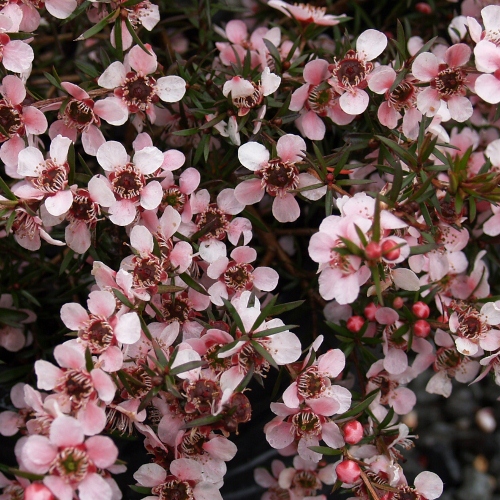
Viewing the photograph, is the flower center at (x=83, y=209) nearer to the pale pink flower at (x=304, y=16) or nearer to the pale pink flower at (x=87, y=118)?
the pale pink flower at (x=87, y=118)

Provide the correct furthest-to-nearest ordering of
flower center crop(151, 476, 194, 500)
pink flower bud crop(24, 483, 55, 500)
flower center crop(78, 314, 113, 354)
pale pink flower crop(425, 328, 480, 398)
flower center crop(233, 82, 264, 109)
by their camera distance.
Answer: pale pink flower crop(425, 328, 480, 398)
flower center crop(233, 82, 264, 109)
flower center crop(151, 476, 194, 500)
flower center crop(78, 314, 113, 354)
pink flower bud crop(24, 483, 55, 500)

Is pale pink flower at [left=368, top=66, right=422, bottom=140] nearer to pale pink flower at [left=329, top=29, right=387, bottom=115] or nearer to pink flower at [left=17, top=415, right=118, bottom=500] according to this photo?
pale pink flower at [left=329, top=29, right=387, bottom=115]

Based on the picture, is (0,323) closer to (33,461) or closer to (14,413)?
(14,413)

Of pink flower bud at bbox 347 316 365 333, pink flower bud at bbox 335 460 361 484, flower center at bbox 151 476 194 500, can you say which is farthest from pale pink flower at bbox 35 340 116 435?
pink flower bud at bbox 347 316 365 333

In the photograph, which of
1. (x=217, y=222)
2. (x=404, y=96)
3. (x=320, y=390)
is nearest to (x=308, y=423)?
(x=320, y=390)

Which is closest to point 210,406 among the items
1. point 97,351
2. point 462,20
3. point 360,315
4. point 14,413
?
point 97,351

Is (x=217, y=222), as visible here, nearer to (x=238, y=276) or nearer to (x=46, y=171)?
(x=238, y=276)

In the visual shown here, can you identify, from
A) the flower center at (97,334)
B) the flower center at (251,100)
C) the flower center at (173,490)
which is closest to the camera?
the flower center at (97,334)

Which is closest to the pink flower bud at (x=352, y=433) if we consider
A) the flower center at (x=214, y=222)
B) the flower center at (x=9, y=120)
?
the flower center at (x=214, y=222)
